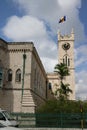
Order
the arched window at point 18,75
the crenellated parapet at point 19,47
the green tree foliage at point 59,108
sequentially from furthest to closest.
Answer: the crenellated parapet at point 19,47 < the arched window at point 18,75 < the green tree foliage at point 59,108

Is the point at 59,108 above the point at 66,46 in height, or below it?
below

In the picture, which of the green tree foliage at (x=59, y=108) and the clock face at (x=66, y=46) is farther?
the clock face at (x=66, y=46)

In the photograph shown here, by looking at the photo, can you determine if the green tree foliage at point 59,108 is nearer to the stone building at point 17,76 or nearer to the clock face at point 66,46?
the stone building at point 17,76

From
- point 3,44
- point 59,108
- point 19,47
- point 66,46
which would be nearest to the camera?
point 59,108

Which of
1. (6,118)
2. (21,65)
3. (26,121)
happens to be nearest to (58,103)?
(21,65)

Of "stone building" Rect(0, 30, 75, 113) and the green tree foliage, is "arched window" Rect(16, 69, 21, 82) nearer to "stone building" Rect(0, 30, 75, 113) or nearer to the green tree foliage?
"stone building" Rect(0, 30, 75, 113)

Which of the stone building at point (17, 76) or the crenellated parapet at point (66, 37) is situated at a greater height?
the crenellated parapet at point (66, 37)

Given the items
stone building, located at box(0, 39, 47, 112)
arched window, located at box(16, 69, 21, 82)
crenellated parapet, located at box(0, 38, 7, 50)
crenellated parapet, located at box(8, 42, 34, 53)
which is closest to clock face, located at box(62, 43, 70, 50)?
stone building, located at box(0, 39, 47, 112)

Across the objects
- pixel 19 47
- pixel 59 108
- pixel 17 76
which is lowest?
pixel 59 108

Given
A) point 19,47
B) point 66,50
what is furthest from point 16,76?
point 66,50

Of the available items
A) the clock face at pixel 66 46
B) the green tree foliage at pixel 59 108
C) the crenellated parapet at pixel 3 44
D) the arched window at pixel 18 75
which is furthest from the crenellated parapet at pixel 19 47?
the clock face at pixel 66 46

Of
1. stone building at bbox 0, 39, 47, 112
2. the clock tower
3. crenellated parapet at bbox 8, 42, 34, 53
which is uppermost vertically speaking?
the clock tower

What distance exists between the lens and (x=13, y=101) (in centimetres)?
4003

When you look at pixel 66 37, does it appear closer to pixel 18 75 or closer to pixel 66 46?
pixel 66 46
